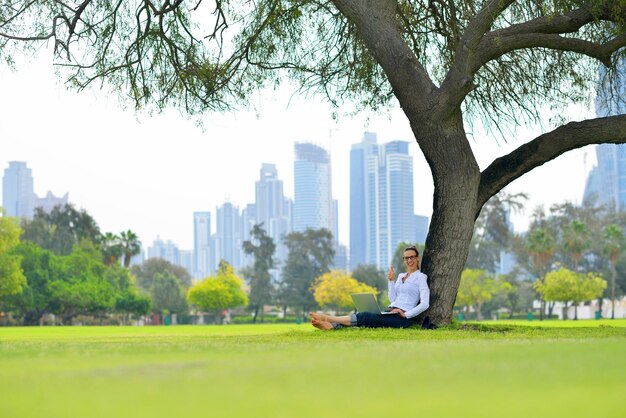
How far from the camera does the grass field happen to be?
3615 mm

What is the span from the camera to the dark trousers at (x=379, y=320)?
501 inches

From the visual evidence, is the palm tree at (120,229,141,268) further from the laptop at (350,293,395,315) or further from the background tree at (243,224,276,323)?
the laptop at (350,293,395,315)

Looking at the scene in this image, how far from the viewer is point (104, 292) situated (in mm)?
74250

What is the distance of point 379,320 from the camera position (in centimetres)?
1280

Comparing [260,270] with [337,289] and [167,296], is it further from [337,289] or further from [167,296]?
[337,289]

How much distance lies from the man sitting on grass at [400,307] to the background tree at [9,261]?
160 ft

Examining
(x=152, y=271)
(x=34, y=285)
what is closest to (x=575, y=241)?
(x=34, y=285)

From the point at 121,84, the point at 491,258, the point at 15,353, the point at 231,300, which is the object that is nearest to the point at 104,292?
the point at 231,300

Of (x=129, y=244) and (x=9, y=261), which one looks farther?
(x=129, y=244)

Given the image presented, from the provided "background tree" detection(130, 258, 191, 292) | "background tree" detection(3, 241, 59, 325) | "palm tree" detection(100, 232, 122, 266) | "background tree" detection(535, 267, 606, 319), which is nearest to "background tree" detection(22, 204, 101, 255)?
"palm tree" detection(100, 232, 122, 266)

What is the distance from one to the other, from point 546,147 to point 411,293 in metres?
3.72

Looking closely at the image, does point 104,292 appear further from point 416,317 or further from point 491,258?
point 416,317

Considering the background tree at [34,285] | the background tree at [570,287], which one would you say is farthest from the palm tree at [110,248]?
the background tree at [570,287]

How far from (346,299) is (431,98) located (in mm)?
77464
